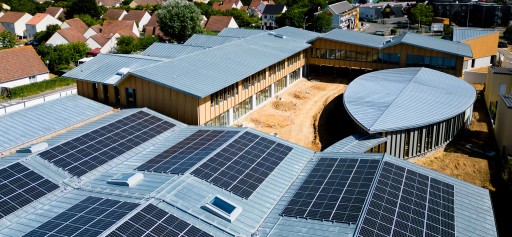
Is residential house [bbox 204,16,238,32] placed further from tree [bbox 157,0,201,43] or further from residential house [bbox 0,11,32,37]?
residential house [bbox 0,11,32,37]

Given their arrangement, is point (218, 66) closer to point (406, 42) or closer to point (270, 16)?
point (406, 42)

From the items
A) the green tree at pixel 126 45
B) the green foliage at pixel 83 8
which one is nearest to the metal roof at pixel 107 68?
the green tree at pixel 126 45

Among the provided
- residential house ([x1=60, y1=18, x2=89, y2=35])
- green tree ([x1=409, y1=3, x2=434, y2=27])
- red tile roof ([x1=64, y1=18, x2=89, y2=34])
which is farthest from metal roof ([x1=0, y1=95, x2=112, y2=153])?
green tree ([x1=409, y1=3, x2=434, y2=27])

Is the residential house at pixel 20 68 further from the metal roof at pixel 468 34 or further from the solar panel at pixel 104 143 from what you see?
the metal roof at pixel 468 34

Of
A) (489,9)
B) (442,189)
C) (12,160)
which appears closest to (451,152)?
(442,189)

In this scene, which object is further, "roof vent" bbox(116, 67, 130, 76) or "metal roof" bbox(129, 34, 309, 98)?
"roof vent" bbox(116, 67, 130, 76)

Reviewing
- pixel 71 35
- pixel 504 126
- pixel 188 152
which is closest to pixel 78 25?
pixel 71 35
